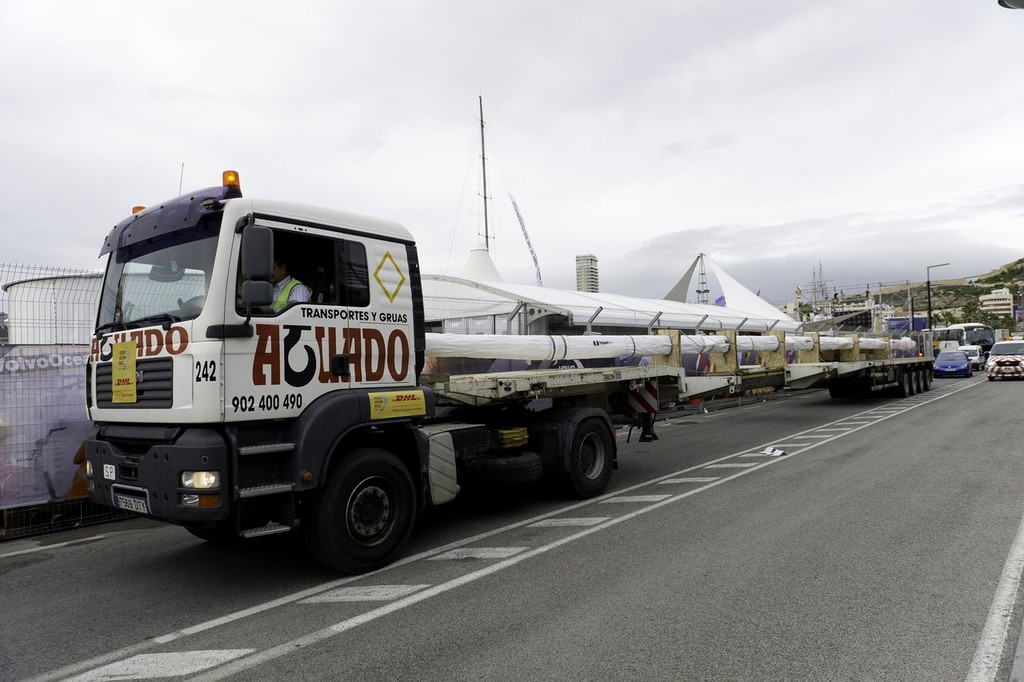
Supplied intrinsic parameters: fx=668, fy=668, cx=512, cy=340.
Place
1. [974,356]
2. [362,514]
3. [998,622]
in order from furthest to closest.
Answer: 1. [974,356]
2. [362,514]
3. [998,622]

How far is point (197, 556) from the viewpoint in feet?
18.7

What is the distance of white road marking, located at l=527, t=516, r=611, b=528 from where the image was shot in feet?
20.5

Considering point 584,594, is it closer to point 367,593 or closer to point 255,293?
point 367,593

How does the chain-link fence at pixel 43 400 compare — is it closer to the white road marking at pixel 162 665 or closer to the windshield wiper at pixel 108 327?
the windshield wiper at pixel 108 327

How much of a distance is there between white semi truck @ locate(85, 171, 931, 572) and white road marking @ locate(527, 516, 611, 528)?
38.2 inches

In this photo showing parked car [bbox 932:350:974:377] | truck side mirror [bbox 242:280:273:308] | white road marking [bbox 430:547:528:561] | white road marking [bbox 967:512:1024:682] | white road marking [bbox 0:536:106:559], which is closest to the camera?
white road marking [bbox 967:512:1024:682]

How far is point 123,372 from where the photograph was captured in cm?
482

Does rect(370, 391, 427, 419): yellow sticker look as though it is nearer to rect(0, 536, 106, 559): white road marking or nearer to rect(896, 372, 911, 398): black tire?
rect(0, 536, 106, 559): white road marking

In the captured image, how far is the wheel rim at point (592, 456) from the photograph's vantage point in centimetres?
739

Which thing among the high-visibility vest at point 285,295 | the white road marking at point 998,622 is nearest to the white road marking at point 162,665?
the high-visibility vest at point 285,295

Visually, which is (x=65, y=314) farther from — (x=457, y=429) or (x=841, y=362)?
(x=841, y=362)

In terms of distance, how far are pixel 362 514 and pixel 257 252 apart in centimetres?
205

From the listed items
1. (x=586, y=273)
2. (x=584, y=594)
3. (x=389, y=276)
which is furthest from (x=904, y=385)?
(x=586, y=273)

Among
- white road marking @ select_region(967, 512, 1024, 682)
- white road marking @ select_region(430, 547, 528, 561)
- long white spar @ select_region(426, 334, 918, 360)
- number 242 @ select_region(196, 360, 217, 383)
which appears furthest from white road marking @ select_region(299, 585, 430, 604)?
white road marking @ select_region(967, 512, 1024, 682)
